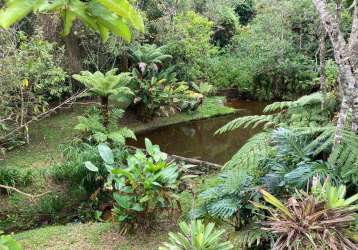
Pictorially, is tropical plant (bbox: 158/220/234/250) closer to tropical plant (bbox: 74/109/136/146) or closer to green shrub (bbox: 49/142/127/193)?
green shrub (bbox: 49/142/127/193)

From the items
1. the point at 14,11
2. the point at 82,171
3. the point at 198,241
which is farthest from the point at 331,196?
the point at 82,171

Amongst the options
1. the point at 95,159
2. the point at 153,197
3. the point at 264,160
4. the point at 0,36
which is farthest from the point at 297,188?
the point at 0,36

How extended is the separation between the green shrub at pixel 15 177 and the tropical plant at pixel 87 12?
5.79m

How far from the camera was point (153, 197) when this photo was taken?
4.84m

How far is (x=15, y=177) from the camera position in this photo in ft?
20.5

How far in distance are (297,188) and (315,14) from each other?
1000 cm

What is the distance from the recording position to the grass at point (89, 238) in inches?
185

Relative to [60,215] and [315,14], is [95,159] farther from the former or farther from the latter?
[315,14]

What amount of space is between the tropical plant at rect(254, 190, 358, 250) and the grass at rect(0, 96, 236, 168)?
15.6ft

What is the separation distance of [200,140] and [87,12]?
8.67 m

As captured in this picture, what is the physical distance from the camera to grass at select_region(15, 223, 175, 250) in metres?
4.71

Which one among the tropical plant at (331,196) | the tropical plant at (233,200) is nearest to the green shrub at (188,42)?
the tropical plant at (233,200)

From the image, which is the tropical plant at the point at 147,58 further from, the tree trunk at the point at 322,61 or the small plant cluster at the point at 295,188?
the tree trunk at the point at 322,61

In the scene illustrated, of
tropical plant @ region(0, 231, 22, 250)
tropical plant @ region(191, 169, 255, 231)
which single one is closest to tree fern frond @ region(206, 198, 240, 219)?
tropical plant @ region(191, 169, 255, 231)
